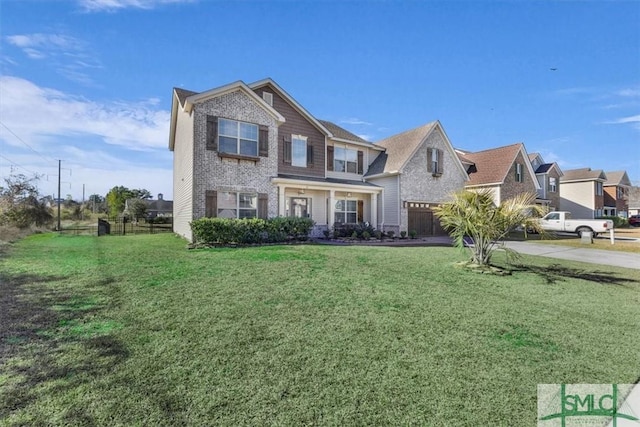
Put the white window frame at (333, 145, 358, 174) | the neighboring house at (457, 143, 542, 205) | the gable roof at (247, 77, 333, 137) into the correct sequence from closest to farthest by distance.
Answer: the gable roof at (247, 77, 333, 137)
the white window frame at (333, 145, 358, 174)
the neighboring house at (457, 143, 542, 205)

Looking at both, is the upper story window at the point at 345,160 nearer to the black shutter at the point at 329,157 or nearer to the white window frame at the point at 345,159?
the white window frame at the point at 345,159

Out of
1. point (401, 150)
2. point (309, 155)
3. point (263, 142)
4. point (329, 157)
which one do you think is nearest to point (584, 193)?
point (401, 150)

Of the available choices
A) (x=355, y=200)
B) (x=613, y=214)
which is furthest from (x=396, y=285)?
(x=613, y=214)

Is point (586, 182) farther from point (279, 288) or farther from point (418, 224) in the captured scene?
point (279, 288)

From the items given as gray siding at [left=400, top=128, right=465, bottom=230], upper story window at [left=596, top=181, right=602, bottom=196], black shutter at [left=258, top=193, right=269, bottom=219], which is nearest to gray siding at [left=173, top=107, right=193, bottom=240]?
black shutter at [left=258, top=193, right=269, bottom=219]

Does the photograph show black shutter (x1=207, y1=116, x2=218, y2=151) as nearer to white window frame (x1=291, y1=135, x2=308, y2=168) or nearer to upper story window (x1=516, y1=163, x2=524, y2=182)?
white window frame (x1=291, y1=135, x2=308, y2=168)

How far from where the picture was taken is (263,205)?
51.5 ft

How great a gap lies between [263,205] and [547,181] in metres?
30.4

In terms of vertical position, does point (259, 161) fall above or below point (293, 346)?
above

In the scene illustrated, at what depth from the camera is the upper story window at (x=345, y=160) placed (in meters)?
20.8

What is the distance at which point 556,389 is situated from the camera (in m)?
3.11

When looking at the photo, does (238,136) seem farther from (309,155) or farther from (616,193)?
(616,193)

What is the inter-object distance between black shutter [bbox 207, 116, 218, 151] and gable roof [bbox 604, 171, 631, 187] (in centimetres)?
5462

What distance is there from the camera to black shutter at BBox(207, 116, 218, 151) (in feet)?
46.7
